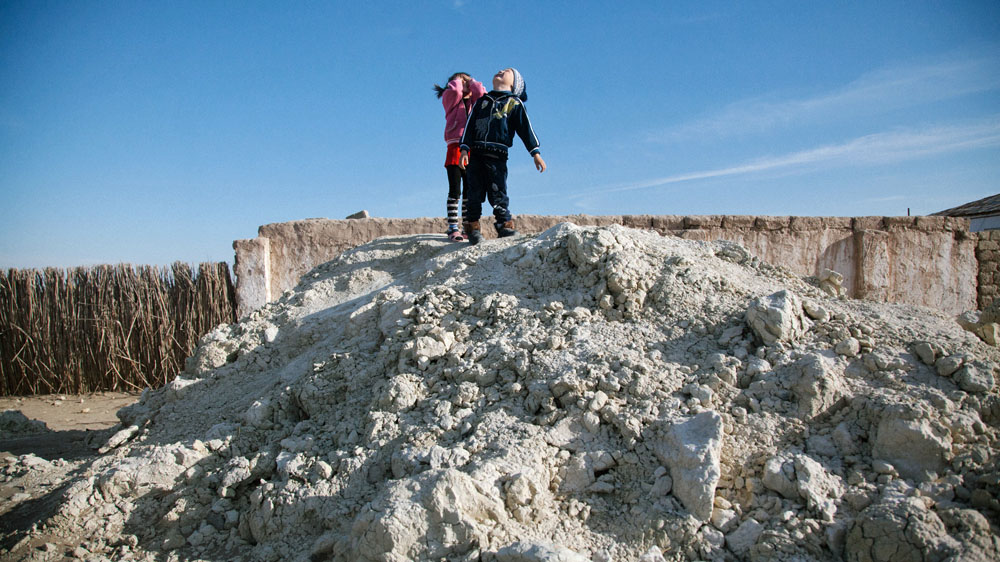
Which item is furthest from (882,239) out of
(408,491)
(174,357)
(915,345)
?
(174,357)

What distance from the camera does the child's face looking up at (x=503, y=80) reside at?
4074 mm

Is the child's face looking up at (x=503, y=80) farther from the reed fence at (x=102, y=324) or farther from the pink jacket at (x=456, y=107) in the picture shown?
the reed fence at (x=102, y=324)

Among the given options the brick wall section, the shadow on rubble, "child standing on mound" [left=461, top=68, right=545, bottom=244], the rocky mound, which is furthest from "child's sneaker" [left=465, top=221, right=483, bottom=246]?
the brick wall section

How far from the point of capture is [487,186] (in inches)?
164

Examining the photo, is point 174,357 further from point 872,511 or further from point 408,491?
point 872,511

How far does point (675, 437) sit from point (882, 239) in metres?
4.94

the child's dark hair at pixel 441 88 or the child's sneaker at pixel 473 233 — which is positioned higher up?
the child's dark hair at pixel 441 88

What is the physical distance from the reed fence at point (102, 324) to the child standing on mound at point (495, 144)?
3580 millimetres

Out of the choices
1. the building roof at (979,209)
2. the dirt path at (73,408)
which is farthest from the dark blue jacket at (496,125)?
the building roof at (979,209)

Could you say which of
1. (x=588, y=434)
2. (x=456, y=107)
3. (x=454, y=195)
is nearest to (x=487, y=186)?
(x=454, y=195)

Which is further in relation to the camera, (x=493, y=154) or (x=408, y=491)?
(x=493, y=154)

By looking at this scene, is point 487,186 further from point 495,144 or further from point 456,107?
point 456,107

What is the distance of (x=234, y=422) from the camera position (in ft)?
A: 9.28

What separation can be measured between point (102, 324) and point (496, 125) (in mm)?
5280
